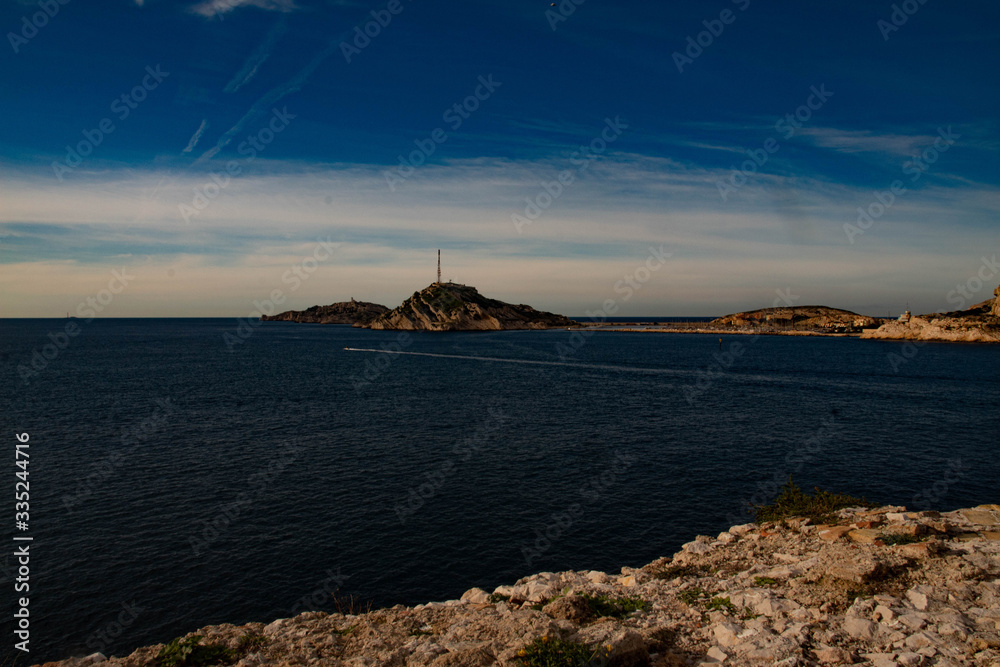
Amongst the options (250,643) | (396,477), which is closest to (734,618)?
(250,643)

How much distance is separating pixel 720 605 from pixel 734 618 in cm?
75

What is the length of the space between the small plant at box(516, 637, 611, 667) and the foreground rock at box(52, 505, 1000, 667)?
0.30ft

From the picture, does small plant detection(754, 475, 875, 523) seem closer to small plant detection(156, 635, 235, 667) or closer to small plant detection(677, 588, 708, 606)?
small plant detection(677, 588, 708, 606)

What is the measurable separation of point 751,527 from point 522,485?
14.3 meters

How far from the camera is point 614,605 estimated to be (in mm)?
14523

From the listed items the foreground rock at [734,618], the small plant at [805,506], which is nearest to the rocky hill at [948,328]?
the small plant at [805,506]

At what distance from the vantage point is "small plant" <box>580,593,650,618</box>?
14.0 meters

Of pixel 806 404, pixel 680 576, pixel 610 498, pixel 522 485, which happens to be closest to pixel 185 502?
pixel 522 485

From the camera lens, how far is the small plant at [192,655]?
12.3 metres

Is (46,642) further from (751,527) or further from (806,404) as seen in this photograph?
(806,404)

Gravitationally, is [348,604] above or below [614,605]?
below

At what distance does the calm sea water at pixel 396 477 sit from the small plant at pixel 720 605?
905 centimetres

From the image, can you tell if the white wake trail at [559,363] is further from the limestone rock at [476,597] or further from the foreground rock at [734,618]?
the limestone rock at [476,597]

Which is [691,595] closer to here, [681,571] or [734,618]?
[734,618]
